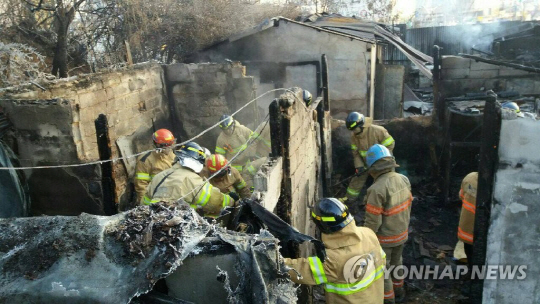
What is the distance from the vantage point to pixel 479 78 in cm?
830

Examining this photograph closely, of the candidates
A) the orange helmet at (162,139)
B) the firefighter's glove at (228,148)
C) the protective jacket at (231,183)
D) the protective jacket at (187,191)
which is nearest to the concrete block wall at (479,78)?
the firefighter's glove at (228,148)

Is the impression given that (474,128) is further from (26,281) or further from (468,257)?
(26,281)

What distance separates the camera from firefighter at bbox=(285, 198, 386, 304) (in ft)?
10.6

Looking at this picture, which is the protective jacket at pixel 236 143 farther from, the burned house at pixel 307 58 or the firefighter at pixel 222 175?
the burned house at pixel 307 58

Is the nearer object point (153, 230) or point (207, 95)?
point (153, 230)

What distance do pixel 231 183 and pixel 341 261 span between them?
2.61 m

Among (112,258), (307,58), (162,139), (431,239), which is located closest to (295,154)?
(162,139)

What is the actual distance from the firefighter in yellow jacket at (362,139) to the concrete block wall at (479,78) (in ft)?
7.01

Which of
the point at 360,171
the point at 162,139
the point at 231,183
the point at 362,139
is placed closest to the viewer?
the point at 231,183

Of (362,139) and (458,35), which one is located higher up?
(458,35)

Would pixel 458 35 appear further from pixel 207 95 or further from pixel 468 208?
pixel 468 208

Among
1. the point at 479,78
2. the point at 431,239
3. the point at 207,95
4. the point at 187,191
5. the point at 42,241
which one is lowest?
the point at 431,239

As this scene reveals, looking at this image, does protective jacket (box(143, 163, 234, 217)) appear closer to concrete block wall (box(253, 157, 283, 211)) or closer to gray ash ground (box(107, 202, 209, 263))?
concrete block wall (box(253, 157, 283, 211))

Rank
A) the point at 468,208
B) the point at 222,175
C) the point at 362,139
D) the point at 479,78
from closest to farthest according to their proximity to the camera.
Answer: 1. the point at 468,208
2. the point at 222,175
3. the point at 362,139
4. the point at 479,78
